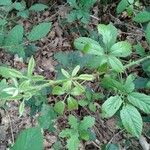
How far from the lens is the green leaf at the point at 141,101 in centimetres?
176

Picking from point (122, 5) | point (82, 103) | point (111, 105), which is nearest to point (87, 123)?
point (82, 103)

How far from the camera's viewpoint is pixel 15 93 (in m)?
1.49

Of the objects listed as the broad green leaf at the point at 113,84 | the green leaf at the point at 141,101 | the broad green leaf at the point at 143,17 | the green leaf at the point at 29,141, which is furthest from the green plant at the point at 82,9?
the green leaf at the point at 29,141

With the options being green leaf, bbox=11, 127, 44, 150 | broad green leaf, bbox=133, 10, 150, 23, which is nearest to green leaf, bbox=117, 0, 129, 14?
broad green leaf, bbox=133, 10, 150, 23

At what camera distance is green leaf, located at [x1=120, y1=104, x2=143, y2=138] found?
68.8 inches

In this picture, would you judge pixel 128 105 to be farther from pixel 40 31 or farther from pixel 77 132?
pixel 40 31

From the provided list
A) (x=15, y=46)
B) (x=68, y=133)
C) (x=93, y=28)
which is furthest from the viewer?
(x=93, y=28)

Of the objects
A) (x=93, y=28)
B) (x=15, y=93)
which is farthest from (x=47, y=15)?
(x=15, y=93)

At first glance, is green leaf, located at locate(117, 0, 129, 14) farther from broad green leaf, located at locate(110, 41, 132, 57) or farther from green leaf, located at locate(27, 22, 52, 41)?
broad green leaf, located at locate(110, 41, 132, 57)

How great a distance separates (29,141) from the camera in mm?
968

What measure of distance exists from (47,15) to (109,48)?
7.54 ft

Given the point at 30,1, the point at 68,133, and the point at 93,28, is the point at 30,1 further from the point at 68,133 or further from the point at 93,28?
the point at 68,133

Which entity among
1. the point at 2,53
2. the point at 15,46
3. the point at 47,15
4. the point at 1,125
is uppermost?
the point at 15,46

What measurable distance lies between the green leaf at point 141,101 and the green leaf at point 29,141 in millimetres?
877
